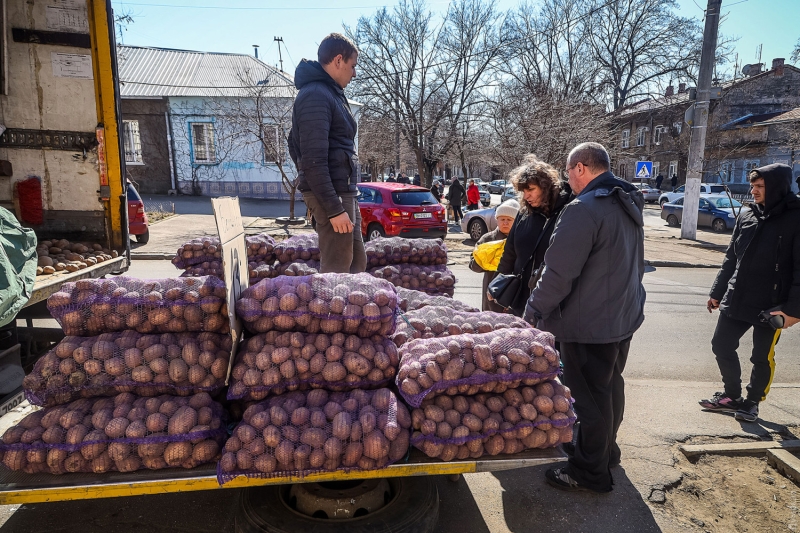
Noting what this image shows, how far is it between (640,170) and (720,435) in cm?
1768

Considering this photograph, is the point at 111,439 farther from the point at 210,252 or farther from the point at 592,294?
the point at 210,252

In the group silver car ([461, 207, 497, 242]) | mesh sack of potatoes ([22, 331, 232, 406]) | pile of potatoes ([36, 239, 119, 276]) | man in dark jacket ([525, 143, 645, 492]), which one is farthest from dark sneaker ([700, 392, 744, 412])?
silver car ([461, 207, 497, 242])

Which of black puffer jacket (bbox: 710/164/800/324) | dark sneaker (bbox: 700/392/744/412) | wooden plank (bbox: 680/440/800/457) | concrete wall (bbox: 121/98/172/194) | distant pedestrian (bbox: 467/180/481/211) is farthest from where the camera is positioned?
concrete wall (bbox: 121/98/172/194)

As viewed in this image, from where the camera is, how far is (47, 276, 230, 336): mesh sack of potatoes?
2.42m

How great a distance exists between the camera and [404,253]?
507 cm

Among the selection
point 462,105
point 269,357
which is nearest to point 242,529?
point 269,357

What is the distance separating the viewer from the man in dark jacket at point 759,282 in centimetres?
384

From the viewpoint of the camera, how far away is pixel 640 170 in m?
19.3

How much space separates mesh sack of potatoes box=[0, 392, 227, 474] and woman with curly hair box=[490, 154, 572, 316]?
2.39 meters

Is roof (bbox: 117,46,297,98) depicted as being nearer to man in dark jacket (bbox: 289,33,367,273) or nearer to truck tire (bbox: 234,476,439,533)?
man in dark jacket (bbox: 289,33,367,273)

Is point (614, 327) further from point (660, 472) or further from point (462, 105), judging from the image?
point (462, 105)

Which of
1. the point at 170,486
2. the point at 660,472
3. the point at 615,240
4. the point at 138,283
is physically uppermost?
the point at 615,240

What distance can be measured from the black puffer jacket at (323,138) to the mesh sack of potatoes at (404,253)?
1521 millimetres

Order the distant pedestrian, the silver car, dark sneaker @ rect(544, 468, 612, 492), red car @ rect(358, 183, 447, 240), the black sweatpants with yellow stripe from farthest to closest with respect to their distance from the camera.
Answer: the distant pedestrian < the silver car < red car @ rect(358, 183, 447, 240) < the black sweatpants with yellow stripe < dark sneaker @ rect(544, 468, 612, 492)
